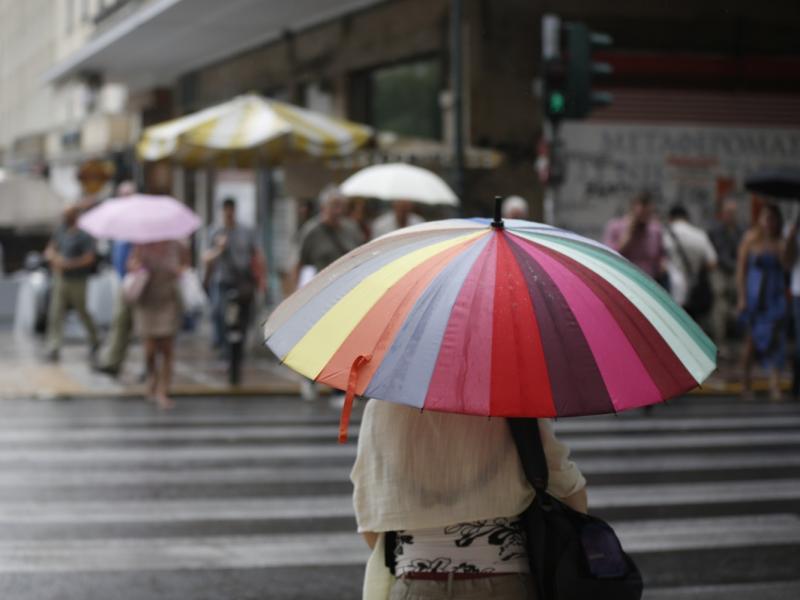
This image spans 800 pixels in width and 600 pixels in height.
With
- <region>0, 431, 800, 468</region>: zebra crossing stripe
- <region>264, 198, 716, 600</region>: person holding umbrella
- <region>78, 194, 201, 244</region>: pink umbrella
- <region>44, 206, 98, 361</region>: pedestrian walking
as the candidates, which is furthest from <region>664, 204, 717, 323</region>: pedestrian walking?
<region>264, 198, 716, 600</region>: person holding umbrella

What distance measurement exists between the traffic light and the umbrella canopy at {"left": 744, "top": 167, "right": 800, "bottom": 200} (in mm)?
2038

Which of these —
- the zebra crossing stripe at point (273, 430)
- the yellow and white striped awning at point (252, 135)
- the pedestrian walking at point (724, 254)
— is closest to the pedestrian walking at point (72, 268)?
the yellow and white striped awning at point (252, 135)

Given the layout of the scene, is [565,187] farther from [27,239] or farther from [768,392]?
[27,239]

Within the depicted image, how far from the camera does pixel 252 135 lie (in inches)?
668

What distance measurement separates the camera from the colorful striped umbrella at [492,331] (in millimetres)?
3256

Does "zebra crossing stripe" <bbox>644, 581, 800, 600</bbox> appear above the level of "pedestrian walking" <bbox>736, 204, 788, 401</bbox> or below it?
below

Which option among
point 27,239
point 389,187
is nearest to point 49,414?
point 389,187

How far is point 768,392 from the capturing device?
49.4 ft

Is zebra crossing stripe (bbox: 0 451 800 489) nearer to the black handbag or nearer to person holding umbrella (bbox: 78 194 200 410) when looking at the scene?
person holding umbrella (bbox: 78 194 200 410)

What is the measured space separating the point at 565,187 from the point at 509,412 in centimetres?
1708

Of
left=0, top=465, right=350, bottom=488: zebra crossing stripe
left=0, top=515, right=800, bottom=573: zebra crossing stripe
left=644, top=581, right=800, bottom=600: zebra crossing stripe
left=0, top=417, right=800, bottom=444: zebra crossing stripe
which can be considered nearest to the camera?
left=644, top=581, right=800, bottom=600: zebra crossing stripe

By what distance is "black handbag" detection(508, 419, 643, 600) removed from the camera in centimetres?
338

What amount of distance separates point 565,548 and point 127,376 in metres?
13.2

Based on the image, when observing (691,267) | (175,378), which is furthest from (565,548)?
(175,378)
